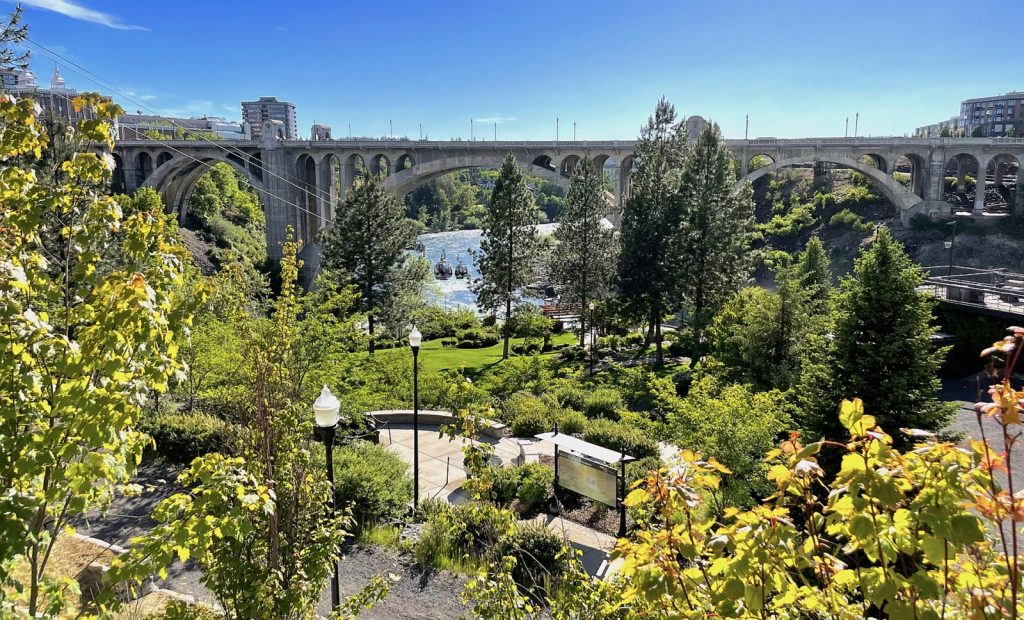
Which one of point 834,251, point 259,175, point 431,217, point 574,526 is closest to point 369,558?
point 574,526

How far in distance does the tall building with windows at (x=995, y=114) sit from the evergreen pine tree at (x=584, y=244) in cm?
10946

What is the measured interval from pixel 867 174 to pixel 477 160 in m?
28.1

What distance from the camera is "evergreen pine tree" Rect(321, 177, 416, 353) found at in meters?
27.6

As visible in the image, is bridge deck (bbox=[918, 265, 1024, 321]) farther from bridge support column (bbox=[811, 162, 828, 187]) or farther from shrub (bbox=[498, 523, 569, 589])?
bridge support column (bbox=[811, 162, 828, 187])

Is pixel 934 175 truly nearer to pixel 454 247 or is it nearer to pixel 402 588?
pixel 402 588

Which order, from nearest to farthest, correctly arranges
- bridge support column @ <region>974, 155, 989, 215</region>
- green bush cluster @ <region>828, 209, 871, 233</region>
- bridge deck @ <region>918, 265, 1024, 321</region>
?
bridge deck @ <region>918, 265, 1024, 321</region>
bridge support column @ <region>974, 155, 989, 215</region>
green bush cluster @ <region>828, 209, 871, 233</region>

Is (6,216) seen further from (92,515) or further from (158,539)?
(92,515)

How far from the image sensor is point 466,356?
28859mm

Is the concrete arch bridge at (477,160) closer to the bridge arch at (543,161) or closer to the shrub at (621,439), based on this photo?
the bridge arch at (543,161)

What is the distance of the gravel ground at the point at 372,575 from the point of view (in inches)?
316

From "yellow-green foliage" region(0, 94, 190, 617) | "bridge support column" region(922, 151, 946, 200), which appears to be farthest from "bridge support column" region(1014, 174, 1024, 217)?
"yellow-green foliage" region(0, 94, 190, 617)

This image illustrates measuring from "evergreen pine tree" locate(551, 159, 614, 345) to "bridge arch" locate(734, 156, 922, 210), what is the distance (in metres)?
17.3

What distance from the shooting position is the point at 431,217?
107 m

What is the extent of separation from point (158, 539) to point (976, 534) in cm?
389
